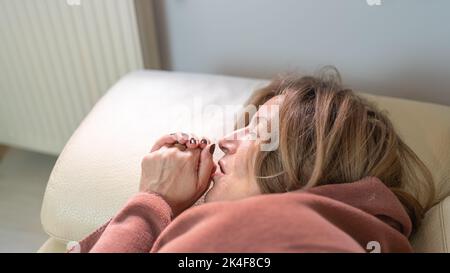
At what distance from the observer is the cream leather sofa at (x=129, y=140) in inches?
39.0

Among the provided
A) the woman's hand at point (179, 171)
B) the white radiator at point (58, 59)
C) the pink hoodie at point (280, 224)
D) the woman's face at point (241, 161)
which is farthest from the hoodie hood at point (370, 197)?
the white radiator at point (58, 59)

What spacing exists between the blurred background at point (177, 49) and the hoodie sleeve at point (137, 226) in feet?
2.17

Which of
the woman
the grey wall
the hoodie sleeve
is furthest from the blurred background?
the hoodie sleeve

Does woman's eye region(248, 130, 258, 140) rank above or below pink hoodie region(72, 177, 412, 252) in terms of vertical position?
above

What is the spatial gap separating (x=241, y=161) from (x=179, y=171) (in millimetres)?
124

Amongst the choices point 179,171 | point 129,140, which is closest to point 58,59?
point 129,140

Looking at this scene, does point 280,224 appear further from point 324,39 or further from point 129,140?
point 324,39

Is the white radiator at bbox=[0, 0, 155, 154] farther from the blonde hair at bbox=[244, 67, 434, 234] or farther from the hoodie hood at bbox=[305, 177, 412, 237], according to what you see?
the hoodie hood at bbox=[305, 177, 412, 237]

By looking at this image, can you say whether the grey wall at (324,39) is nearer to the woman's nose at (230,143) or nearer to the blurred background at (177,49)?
the blurred background at (177,49)

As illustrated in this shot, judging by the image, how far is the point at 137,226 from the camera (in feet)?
2.62

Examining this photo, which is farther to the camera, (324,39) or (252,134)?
(324,39)

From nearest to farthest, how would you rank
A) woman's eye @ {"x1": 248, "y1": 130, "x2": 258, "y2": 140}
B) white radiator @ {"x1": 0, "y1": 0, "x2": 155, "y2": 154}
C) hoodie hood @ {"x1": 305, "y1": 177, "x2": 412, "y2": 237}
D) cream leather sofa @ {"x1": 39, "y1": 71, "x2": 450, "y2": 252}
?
Result: 1. hoodie hood @ {"x1": 305, "y1": 177, "x2": 412, "y2": 237}
2. woman's eye @ {"x1": 248, "y1": 130, "x2": 258, "y2": 140}
3. cream leather sofa @ {"x1": 39, "y1": 71, "x2": 450, "y2": 252}
4. white radiator @ {"x1": 0, "y1": 0, "x2": 155, "y2": 154}

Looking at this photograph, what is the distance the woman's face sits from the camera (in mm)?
805

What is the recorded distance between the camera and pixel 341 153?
75 cm
